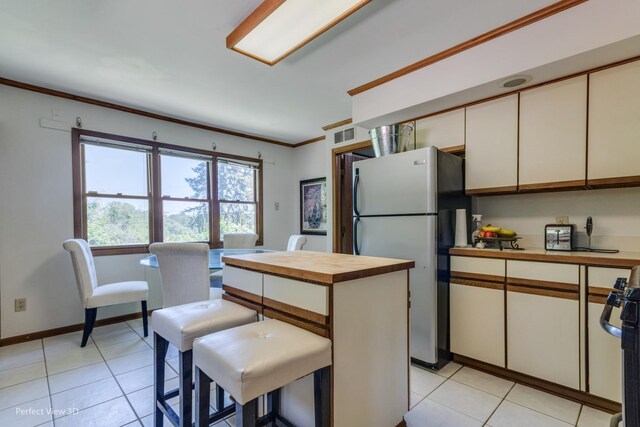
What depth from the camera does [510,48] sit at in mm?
2135

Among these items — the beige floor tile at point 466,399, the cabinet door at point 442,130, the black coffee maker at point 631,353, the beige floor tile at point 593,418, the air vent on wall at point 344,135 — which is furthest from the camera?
the air vent on wall at point 344,135

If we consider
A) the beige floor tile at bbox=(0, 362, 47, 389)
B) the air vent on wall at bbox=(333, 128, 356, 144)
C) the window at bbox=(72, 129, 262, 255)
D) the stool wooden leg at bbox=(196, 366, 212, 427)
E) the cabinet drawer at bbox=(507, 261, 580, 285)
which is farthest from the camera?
the air vent on wall at bbox=(333, 128, 356, 144)

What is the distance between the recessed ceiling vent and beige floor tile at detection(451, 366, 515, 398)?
2.23 meters

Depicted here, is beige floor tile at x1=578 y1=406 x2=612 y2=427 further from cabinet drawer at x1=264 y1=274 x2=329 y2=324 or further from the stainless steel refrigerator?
cabinet drawer at x1=264 y1=274 x2=329 y2=324

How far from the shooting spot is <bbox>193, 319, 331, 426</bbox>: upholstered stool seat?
1.01m

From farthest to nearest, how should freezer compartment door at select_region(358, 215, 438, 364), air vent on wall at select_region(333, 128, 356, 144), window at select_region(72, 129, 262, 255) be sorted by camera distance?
1. air vent on wall at select_region(333, 128, 356, 144)
2. window at select_region(72, 129, 262, 255)
3. freezer compartment door at select_region(358, 215, 438, 364)

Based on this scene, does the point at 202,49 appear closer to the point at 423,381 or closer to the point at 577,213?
the point at 423,381

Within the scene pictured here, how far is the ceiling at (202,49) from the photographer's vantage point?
193cm

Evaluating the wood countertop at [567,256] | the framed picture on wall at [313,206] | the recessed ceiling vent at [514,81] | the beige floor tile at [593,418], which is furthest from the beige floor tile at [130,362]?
the recessed ceiling vent at [514,81]

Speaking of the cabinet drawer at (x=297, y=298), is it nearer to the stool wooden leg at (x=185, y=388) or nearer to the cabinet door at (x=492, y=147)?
the stool wooden leg at (x=185, y=388)

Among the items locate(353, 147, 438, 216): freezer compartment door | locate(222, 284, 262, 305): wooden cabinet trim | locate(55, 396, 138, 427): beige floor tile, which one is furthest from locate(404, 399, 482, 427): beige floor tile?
locate(55, 396, 138, 427): beige floor tile

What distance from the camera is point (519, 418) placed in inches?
70.8

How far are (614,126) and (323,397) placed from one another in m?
2.46

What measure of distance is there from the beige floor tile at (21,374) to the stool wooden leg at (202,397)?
2031mm
